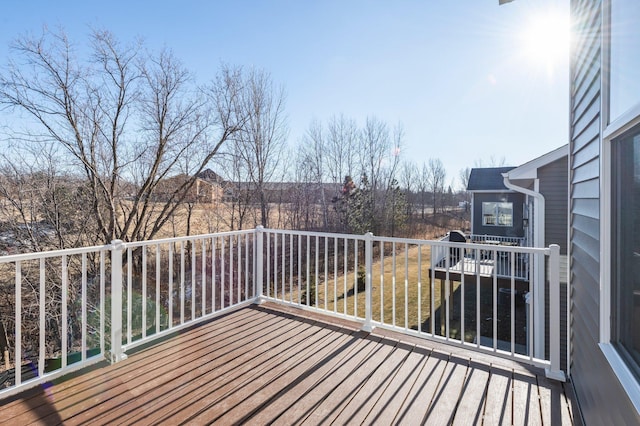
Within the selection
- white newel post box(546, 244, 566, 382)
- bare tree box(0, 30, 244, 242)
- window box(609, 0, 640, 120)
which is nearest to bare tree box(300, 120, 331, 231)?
bare tree box(0, 30, 244, 242)

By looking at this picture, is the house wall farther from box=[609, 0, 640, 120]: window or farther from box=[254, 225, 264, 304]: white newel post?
box=[609, 0, 640, 120]: window

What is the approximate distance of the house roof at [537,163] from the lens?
17.7 ft

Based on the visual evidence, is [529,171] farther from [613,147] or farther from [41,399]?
[41,399]

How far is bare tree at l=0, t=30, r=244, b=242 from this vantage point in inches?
252

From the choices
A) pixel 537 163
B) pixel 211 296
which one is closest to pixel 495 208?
pixel 537 163

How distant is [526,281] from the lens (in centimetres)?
693

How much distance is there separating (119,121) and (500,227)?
1455cm

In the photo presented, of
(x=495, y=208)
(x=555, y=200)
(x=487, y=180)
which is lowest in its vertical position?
(x=495, y=208)

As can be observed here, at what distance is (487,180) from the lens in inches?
597

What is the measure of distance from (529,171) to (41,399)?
272 inches

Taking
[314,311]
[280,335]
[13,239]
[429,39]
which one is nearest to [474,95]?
[429,39]

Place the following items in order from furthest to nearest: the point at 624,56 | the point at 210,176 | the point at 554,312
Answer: the point at 210,176 → the point at 554,312 → the point at 624,56

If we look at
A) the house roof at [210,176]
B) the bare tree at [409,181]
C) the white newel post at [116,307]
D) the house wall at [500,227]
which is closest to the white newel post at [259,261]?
the white newel post at [116,307]

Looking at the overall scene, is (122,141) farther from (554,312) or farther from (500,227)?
(500,227)
